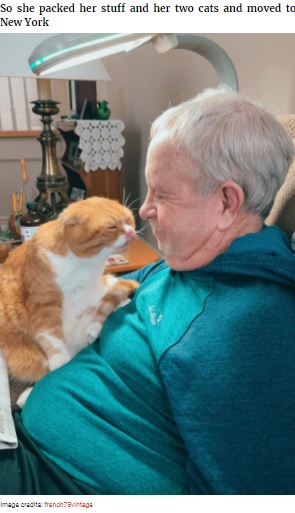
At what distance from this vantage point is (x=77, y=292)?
853 mm

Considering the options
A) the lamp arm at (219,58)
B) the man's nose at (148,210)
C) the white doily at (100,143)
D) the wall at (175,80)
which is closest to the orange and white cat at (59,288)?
the man's nose at (148,210)

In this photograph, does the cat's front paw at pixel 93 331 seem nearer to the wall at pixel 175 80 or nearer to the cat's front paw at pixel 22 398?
the cat's front paw at pixel 22 398

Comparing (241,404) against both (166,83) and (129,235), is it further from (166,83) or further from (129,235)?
(166,83)

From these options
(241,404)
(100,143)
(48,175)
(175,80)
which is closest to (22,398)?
(241,404)

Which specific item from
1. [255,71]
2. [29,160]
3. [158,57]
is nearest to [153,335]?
[255,71]

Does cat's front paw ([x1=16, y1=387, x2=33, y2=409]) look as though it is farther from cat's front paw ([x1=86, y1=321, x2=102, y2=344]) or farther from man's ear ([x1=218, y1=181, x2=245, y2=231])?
man's ear ([x1=218, y1=181, x2=245, y2=231])

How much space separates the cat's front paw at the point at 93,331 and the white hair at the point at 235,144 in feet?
1.28

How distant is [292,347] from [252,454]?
15 centimetres

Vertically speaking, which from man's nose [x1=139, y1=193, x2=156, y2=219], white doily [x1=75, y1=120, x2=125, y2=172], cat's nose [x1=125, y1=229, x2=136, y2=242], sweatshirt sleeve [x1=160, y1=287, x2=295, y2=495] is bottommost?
sweatshirt sleeve [x1=160, y1=287, x2=295, y2=495]

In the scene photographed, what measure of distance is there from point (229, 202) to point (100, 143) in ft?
3.34

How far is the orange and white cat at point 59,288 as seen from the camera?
0.81m

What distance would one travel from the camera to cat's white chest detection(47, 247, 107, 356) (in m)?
0.82

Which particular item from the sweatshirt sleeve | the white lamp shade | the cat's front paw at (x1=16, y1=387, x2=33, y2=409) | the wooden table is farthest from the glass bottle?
the sweatshirt sleeve

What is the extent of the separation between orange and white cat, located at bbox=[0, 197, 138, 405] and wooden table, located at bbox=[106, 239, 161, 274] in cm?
33
